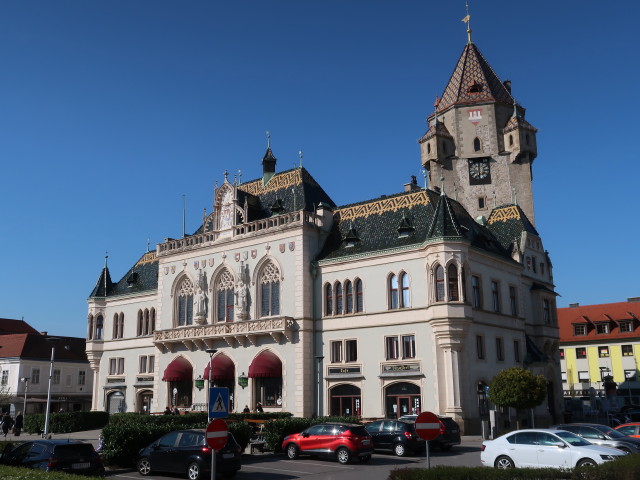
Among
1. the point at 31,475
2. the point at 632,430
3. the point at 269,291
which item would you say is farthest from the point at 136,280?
the point at 31,475

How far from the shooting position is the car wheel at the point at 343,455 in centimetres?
2611

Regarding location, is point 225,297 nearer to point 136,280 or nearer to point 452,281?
point 136,280

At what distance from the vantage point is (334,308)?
45.0 m

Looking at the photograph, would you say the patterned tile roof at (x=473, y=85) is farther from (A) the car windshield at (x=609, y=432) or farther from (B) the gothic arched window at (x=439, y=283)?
(A) the car windshield at (x=609, y=432)

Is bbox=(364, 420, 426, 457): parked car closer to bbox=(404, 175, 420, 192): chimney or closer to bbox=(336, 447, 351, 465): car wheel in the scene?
bbox=(336, 447, 351, 465): car wheel

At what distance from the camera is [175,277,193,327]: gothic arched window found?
52750 millimetres

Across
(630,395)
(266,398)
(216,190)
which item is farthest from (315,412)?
(630,395)

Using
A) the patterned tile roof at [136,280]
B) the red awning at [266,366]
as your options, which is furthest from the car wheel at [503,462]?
the patterned tile roof at [136,280]

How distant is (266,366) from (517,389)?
59.4ft

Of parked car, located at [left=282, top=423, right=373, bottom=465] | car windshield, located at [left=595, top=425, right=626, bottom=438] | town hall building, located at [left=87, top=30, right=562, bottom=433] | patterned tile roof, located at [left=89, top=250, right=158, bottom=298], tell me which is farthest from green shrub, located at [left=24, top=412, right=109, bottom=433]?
car windshield, located at [left=595, top=425, right=626, bottom=438]

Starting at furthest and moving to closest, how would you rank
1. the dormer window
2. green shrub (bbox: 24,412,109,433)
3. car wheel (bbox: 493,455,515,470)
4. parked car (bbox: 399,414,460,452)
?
the dormer window < green shrub (bbox: 24,412,109,433) < parked car (bbox: 399,414,460,452) < car wheel (bbox: 493,455,515,470)

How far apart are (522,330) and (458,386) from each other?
1105 cm

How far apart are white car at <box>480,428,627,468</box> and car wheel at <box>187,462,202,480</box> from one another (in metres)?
9.94

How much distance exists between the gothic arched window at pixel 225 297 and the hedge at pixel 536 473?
111ft
